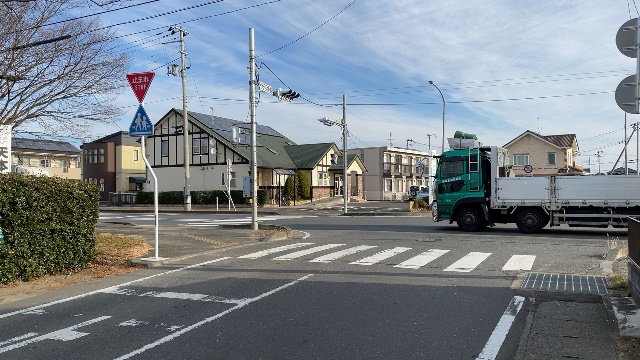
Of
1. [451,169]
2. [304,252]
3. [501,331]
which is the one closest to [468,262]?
[304,252]

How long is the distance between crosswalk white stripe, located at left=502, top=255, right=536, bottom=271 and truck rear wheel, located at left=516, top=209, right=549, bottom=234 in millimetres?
5704

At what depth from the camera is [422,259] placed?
11.2 m

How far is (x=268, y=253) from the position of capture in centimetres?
1244

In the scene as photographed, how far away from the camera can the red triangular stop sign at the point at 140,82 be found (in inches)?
424

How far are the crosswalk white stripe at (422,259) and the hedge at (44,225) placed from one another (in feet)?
21.2

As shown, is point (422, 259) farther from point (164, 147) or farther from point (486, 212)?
point (164, 147)

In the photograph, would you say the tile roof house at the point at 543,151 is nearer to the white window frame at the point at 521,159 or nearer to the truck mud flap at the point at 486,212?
the white window frame at the point at 521,159

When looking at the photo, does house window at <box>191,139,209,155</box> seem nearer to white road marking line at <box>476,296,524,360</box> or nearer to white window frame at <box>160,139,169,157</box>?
white window frame at <box>160,139,169,157</box>

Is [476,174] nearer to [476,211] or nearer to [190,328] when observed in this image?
[476,211]

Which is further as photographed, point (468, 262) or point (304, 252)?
point (304, 252)

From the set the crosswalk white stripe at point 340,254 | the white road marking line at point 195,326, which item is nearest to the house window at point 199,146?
the crosswalk white stripe at point 340,254

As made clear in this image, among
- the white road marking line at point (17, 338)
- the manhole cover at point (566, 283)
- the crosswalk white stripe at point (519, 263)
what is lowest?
the white road marking line at point (17, 338)

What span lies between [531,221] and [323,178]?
3160cm

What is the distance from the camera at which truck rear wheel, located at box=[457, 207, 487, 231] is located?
17.9 m
